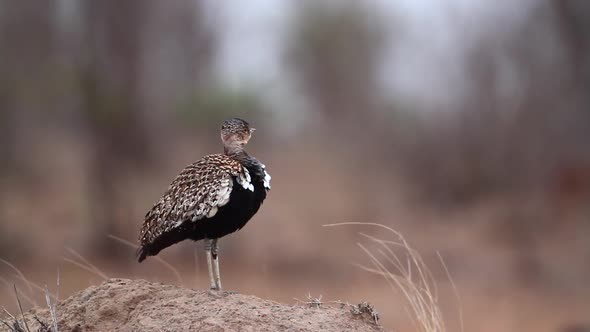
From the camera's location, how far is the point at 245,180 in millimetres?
3479

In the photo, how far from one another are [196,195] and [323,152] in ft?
50.1

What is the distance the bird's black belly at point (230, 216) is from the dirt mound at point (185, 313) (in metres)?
0.23

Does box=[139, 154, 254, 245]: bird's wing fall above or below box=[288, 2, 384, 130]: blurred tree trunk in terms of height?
below

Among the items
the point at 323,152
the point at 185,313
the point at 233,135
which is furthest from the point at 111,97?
the point at 185,313

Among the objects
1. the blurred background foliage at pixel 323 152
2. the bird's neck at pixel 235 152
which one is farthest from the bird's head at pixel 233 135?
the blurred background foliage at pixel 323 152

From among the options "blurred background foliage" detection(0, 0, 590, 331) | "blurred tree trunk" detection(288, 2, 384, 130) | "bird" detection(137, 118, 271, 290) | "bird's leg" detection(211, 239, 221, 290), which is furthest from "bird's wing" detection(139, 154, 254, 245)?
"blurred tree trunk" detection(288, 2, 384, 130)

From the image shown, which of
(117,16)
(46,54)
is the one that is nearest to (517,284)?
(117,16)

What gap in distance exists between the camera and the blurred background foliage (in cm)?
1205

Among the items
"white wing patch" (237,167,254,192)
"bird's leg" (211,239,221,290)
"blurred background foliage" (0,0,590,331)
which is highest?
"blurred background foliage" (0,0,590,331)

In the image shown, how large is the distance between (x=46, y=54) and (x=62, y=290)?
511 centimetres

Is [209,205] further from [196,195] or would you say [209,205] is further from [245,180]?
[245,180]

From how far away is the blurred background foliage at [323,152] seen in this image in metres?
12.0

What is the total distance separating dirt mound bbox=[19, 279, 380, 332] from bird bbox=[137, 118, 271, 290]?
0.18m

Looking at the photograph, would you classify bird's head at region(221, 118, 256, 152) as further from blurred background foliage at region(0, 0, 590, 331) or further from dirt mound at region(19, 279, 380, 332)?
blurred background foliage at region(0, 0, 590, 331)
